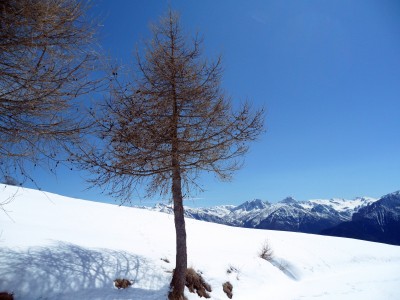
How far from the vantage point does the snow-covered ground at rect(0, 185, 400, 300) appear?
23.9 ft

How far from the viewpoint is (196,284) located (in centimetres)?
964

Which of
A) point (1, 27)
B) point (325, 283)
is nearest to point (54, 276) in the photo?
point (1, 27)

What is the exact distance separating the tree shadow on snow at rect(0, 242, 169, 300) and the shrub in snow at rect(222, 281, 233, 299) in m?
2.47

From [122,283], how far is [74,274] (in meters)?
1.27

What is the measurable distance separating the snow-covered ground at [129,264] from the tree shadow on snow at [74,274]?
19mm

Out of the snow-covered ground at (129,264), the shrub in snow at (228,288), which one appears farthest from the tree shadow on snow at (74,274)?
the shrub in snow at (228,288)

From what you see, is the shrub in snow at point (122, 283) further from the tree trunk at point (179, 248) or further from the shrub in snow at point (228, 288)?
the shrub in snow at point (228, 288)

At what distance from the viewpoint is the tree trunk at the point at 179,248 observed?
8468 millimetres

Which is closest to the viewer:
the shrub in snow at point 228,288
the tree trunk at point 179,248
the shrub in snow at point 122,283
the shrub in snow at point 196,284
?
the shrub in snow at point 122,283

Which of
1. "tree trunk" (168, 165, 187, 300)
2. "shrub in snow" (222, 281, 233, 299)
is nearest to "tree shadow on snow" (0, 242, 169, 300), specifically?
"tree trunk" (168, 165, 187, 300)

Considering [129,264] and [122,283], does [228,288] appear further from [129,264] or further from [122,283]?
[122,283]

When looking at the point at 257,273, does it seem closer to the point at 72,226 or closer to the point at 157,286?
the point at 157,286

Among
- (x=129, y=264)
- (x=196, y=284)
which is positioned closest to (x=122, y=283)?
(x=129, y=264)

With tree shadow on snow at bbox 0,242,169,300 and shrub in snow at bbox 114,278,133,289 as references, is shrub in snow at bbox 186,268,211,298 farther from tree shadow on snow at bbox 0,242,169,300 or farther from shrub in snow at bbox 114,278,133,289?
shrub in snow at bbox 114,278,133,289
